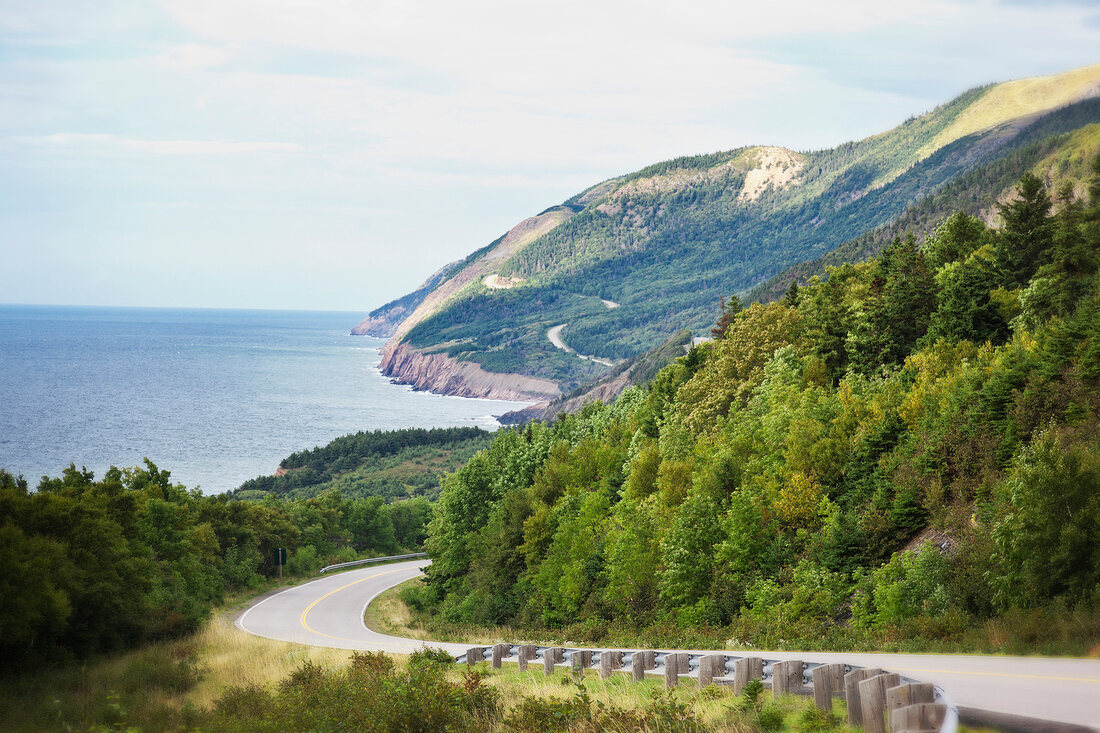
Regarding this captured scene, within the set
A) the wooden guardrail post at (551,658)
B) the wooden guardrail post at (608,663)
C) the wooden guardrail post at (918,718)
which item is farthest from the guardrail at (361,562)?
the wooden guardrail post at (918,718)

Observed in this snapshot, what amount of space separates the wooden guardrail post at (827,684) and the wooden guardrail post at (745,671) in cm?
132

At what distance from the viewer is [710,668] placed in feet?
49.4

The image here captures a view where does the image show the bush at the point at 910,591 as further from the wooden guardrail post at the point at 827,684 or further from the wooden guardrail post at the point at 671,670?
the wooden guardrail post at the point at 827,684

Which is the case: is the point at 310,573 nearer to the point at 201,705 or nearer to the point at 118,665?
the point at 118,665

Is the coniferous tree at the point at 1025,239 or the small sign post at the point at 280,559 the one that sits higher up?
the coniferous tree at the point at 1025,239

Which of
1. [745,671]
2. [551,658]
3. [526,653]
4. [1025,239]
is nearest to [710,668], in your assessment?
[745,671]

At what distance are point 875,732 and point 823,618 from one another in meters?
18.9

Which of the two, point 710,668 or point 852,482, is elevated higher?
point 710,668

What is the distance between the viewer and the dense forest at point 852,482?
2070 centimetres

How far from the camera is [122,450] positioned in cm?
17875

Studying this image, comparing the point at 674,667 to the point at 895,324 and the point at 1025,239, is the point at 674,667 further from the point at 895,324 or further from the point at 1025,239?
the point at 1025,239

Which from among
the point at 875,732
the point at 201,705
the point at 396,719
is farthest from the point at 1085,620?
the point at 201,705

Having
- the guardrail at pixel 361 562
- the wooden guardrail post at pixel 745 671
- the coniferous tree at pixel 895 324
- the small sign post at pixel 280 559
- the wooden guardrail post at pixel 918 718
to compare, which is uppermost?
the coniferous tree at pixel 895 324

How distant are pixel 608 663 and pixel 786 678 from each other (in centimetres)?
490
